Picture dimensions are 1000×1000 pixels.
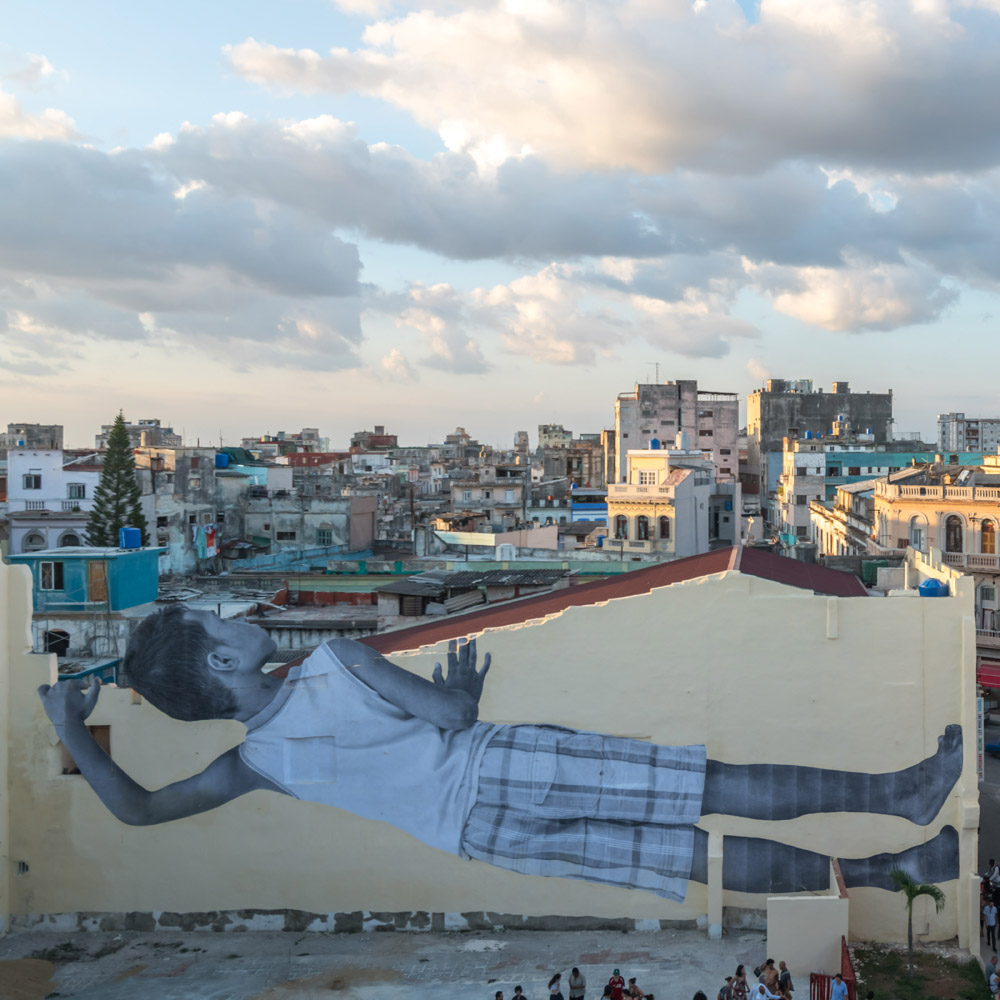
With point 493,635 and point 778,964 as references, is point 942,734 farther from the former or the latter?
point 493,635

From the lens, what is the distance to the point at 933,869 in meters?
20.8

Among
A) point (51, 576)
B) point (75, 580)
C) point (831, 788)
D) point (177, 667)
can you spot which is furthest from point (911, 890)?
point (51, 576)

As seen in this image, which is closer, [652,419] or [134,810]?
[134,810]

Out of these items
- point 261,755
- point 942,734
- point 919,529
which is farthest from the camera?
point 919,529

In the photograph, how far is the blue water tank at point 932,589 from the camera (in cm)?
2136

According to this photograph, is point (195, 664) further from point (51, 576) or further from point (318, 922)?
point (51, 576)

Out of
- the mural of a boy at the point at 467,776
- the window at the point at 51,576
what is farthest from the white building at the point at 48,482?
the mural of a boy at the point at 467,776

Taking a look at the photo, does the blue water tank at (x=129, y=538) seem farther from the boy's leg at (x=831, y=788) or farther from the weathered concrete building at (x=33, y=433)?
the weathered concrete building at (x=33, y=433)

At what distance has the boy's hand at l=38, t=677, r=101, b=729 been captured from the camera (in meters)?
22.4

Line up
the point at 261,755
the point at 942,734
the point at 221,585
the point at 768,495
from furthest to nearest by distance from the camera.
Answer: the point at 768,495, the point at 221,585, the point at 261,755, the point at 942,734

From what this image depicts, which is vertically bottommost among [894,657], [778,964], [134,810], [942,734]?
[778,964]

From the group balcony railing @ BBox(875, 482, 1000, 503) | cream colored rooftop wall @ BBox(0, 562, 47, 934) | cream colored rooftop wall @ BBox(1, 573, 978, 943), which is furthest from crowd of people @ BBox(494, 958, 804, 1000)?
balcony railing @ BBox(875, 482, 1000, 503)

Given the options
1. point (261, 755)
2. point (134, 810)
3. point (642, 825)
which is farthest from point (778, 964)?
point (134, 810)

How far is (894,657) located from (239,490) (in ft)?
173
